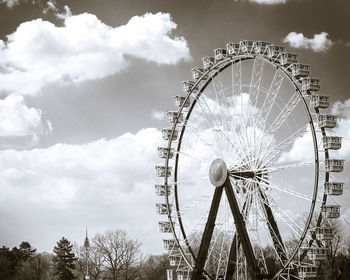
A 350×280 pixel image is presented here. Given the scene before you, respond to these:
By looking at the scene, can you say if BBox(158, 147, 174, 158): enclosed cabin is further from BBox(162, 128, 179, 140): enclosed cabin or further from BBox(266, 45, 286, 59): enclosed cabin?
BBox(266, 45, 286, 59): enclosed cabin

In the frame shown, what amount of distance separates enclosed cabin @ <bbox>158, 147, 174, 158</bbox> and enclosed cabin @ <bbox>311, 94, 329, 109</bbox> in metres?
13.3

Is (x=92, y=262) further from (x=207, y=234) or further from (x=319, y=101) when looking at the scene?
(x=319, y=101)

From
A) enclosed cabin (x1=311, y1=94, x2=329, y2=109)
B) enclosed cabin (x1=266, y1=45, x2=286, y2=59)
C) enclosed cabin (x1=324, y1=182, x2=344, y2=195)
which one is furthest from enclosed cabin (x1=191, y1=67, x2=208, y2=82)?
enclosed cabin (x1=324, y1=182, x2=344, y2=195)

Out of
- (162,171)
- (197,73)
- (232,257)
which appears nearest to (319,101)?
(197,73)

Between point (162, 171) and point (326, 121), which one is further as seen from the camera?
point (162, 171)

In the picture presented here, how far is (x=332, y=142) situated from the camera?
28.3 m

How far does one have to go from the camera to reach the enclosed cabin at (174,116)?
3831cm

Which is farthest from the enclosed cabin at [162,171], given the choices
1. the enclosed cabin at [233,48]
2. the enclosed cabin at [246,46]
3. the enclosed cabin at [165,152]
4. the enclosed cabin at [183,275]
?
the enclosed cabin at [246,46]

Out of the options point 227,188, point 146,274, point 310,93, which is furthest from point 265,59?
point 146,274

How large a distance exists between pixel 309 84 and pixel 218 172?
7.77 meters

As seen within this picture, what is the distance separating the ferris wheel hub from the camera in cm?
3053

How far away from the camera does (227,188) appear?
3042 cm

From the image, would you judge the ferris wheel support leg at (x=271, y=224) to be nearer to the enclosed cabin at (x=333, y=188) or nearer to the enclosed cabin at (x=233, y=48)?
the enclosed cabin at (x=333, y=188)

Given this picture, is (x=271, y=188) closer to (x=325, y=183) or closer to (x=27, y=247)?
(x=325, y=183)
